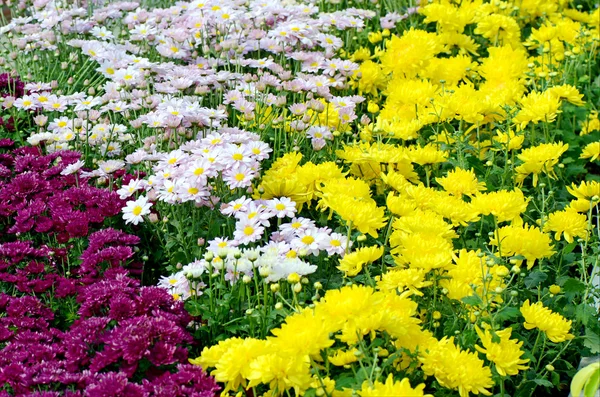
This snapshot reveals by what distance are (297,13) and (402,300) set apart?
2589mm

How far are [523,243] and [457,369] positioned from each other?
0.61 m

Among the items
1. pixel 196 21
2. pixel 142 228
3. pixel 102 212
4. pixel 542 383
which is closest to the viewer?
pixel 542 383

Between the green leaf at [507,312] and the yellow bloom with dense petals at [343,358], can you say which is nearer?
the yellow bloom with dense petals at [343,358]

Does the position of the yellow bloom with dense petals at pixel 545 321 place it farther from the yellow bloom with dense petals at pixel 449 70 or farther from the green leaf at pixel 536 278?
the yellow bloom with dense petals at pixel 449 70

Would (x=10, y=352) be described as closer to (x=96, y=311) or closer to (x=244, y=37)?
(x=96, y=311)

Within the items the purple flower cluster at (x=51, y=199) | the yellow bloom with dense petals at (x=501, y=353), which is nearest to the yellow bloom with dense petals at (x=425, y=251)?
the yellow bloom with dense petals at (x=501, y=353)

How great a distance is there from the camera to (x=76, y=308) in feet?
9.36

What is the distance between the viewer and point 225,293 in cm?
271

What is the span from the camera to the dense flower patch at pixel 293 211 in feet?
7.57

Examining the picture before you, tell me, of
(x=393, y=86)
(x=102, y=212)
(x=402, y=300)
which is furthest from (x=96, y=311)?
(x=393, y=86)

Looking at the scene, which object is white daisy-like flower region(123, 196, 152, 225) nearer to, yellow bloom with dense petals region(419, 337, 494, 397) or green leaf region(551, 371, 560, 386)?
yellow bloom with dense petals region(419, 337, 494, 397)

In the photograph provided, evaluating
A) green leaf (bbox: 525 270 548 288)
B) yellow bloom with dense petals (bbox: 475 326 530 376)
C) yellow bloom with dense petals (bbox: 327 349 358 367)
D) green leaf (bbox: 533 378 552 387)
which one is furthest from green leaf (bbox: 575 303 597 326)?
yellow bloom with dense petals (bbox: 327 349 358 367)

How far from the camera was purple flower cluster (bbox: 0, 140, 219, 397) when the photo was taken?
2254 millimetres

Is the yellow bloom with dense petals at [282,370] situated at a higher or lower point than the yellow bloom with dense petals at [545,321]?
higher
